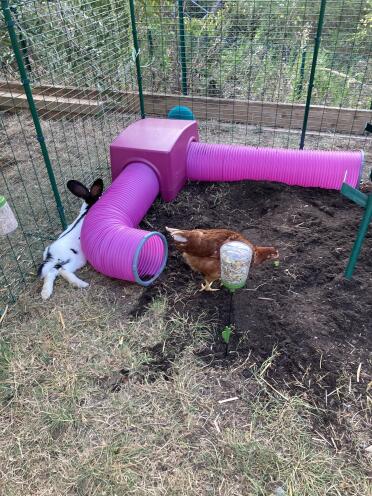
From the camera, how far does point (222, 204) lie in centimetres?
401

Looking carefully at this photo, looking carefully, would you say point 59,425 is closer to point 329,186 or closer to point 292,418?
point 292,418

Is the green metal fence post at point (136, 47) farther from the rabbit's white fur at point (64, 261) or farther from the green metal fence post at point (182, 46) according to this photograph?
the rabbit's white fur at point (64, 261)

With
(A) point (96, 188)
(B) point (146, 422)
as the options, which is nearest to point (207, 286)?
(B) point (146, 422)

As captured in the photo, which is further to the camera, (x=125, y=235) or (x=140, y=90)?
(x=140, y=90)

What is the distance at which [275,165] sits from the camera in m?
4.11

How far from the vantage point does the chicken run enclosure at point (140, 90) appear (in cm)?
441

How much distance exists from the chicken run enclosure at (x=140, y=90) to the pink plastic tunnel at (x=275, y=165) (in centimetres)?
75

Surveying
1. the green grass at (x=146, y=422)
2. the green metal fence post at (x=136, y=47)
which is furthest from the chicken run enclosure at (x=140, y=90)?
the green grass at (x=146, y=422)

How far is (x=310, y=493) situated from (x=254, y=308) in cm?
117

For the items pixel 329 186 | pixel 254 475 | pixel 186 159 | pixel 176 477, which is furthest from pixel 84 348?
pixel 329 186

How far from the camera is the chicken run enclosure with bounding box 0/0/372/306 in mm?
4414

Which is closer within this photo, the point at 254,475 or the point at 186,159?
the point at 254,475

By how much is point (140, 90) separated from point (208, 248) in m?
2.90

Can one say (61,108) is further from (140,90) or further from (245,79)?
(245,79)
